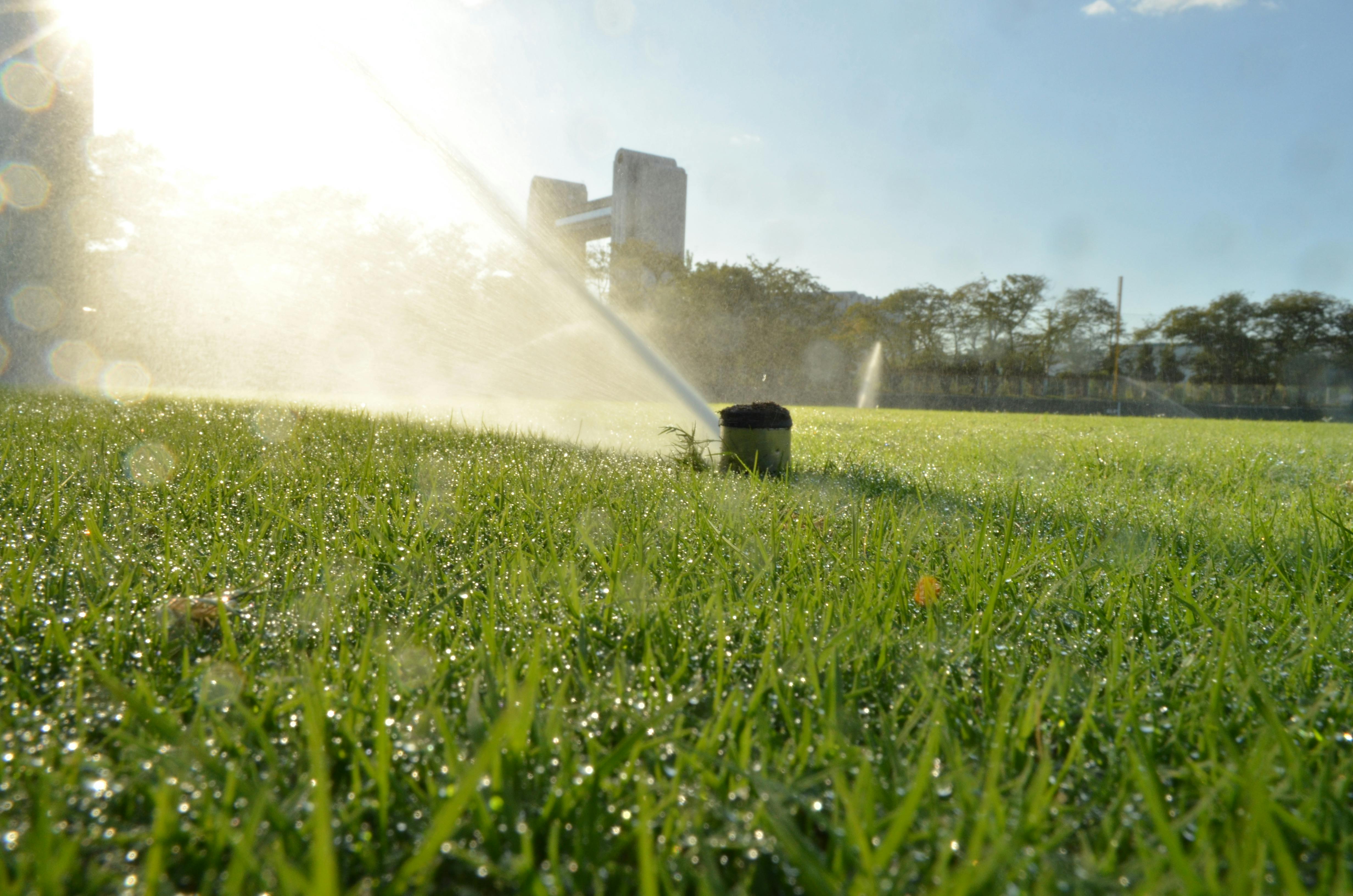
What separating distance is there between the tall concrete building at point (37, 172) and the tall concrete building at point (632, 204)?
2042 cm

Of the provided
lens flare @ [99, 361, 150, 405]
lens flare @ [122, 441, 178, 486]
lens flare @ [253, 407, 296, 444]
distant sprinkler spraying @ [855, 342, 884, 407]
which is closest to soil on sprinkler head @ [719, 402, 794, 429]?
lens flare @ [122, 441, 178, 486]

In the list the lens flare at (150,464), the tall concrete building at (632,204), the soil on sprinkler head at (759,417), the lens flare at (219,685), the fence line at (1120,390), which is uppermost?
the tall concrete building at (632,204)

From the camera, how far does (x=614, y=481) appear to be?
2398 millimetres

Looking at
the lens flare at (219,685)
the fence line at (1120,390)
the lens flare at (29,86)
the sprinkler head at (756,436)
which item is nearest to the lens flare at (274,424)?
the sprinkler head at (756,436)

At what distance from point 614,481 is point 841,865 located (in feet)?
6.05

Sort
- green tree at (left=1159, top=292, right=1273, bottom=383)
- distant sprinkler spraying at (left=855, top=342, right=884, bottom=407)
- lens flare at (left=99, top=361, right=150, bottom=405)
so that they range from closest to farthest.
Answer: lens flare at (left=99, top=361, right=150, bottom=405), distant sprinkler spraying at (left=855, top=342, right=884, bottom=407), green tree at (left=1159, top=292, right=1273, bottom=383)

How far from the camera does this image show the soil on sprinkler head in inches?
113

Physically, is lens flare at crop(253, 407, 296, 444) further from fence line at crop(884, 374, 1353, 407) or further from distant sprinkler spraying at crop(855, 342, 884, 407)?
fence line at crop(884, 374, 1353, 407)

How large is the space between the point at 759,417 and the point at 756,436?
77 millimetres

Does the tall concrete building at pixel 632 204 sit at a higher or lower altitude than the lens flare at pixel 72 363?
Result: higher

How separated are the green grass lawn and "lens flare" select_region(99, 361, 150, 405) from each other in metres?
5.26

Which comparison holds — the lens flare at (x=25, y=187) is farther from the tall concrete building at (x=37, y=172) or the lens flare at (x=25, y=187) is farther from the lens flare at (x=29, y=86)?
the lens flare at (x=29, y=86)

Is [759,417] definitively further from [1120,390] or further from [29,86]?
[1120,390]

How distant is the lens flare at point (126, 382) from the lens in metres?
6.48
